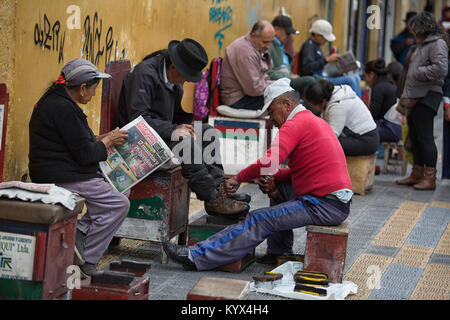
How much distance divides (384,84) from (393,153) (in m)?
1.57

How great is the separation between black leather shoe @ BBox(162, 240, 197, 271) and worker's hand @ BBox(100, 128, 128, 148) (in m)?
0.79


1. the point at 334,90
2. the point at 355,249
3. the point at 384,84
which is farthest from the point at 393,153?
the point at 355,249

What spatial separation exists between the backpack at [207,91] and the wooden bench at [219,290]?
13.8 feet

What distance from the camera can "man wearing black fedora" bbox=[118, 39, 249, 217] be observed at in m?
5.16

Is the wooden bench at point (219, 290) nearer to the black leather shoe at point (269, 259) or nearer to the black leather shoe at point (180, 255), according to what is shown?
the black leather shoe at point (180, 255)

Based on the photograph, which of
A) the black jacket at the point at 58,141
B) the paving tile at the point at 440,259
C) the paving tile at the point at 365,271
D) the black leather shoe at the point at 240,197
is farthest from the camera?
the paving tile at the point at 440,259

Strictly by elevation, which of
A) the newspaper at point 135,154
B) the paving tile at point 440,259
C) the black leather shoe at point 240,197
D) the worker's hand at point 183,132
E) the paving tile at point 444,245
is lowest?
the paving tile at point 440,259

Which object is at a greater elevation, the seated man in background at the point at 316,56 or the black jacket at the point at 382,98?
the seated man in background at the point at 316,56

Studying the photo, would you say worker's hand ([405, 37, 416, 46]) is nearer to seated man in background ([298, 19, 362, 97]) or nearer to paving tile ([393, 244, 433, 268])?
seated man in background ([298, 19, 362, 97])

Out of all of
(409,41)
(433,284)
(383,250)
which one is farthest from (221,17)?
(409,41)

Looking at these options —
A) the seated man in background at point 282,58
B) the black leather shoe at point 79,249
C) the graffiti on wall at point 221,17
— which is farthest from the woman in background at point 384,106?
the black leather shoe at point 79,249

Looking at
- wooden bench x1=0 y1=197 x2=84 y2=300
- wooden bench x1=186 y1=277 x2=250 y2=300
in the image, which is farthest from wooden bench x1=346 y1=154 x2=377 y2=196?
wooden bench x1=0 y1=197 x2=84 y2=300

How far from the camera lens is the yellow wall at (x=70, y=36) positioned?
4660 mm
